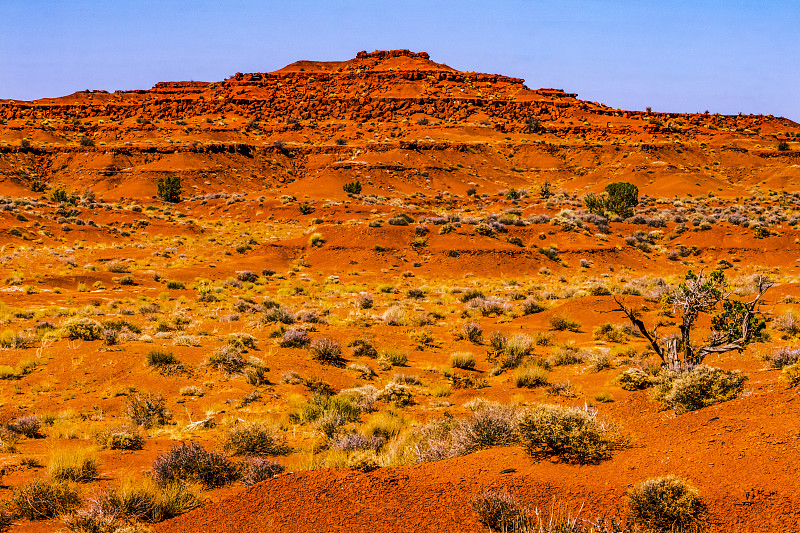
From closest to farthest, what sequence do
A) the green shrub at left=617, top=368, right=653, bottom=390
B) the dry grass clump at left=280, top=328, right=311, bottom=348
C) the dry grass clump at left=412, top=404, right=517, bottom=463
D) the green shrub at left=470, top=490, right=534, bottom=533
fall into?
the green shrub at left=470, top=490, right=534, bottom=533, the dry grass clump at left=412, top=404, right=517, bottom=463, the green shrub at left=617, top=368, right=653, bottom=390, the dry grass clump at left=280, top=328, right=311, bottom=348

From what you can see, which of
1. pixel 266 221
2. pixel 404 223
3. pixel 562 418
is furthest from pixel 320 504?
pixel 266 221

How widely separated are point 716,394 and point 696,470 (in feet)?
7.70

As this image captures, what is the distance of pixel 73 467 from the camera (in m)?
6.32

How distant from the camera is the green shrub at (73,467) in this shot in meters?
6.25

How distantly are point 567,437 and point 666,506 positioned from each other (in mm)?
1413

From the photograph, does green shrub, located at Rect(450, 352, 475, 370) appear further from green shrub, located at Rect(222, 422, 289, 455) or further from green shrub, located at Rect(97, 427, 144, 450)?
green shrub, located at Rect(97, 427, 144, 450)

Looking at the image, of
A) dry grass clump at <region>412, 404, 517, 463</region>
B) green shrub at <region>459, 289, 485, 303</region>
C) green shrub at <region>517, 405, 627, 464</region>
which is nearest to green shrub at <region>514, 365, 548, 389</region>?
dry grass clump at <region>412, 404, 517, 463</region>

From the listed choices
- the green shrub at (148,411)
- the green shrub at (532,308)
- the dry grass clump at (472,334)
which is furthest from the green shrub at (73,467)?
the green shrub at (532,308)

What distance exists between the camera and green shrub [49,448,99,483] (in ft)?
20.5

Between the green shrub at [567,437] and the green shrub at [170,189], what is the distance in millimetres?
48426

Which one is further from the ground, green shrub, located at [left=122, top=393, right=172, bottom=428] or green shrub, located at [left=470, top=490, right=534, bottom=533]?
green shrub, located at [left=470, top=490, right=534, bottom=533]

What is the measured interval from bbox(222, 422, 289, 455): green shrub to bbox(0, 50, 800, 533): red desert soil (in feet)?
1.36

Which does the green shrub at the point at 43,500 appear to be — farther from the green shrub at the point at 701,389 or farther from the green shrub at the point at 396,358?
the green shrub at the point at 396,358

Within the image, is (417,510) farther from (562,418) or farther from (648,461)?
(648,461)
